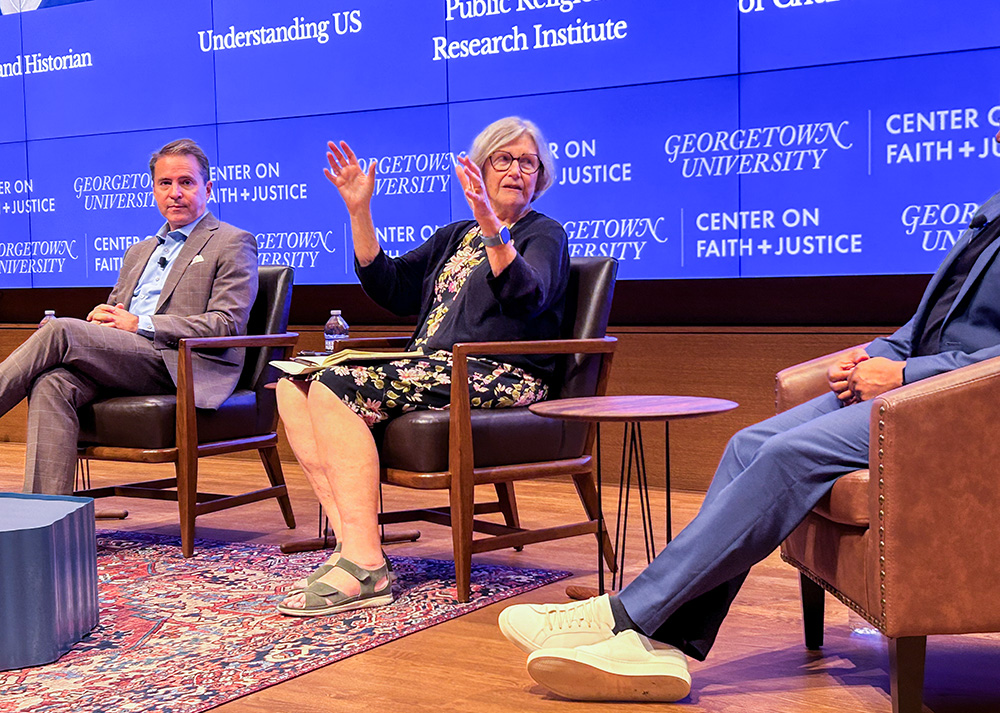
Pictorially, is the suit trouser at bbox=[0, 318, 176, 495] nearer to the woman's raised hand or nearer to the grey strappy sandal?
the woman's raised hand

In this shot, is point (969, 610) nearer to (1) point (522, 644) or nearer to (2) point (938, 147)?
(1) point (522, 644)

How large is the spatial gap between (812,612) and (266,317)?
7.12 ft

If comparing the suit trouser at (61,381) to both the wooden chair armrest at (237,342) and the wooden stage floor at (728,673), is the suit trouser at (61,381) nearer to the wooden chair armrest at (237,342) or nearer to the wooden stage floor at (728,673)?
the wooden chair armrest at (237,342)

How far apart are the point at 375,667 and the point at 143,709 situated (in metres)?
0.48

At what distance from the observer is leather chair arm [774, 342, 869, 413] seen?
8.57 feet

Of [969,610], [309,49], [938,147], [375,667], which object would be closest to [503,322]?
[375,667]

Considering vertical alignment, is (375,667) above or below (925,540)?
below

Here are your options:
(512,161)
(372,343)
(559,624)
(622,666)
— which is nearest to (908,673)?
(622,666)

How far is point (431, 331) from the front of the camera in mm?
3342

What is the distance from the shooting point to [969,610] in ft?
6.29

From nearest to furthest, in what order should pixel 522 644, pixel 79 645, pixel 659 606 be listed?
pixel 659 606
pixel 522 644
pixel 79 645

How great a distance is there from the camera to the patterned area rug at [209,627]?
2293 millimetres

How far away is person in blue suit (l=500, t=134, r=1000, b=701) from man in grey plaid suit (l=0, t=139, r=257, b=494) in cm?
181

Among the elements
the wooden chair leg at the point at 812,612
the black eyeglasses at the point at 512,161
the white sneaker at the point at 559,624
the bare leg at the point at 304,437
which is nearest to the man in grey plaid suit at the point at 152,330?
the bare leg at the point at 304,437
